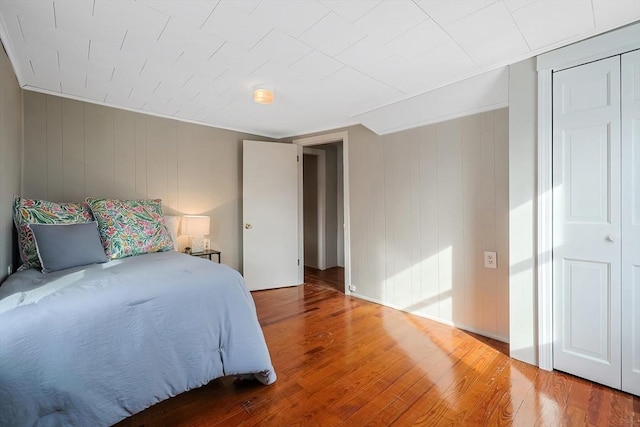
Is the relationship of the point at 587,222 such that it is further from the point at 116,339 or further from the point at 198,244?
the point at 198,244

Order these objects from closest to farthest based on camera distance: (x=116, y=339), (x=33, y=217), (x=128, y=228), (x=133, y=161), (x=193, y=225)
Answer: (x=116, y=339), (x=33, y=217), (x=128, y=228), (x=133, y=161), (x=193, y=225)

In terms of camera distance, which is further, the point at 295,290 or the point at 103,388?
the point at 295,290

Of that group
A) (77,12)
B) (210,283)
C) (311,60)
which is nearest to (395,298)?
(210,283)

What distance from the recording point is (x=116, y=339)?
4.20 ft

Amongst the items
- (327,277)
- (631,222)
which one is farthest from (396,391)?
(327,277)

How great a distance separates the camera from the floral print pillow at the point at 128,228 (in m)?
2.27

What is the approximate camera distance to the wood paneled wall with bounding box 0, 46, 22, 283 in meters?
1.76

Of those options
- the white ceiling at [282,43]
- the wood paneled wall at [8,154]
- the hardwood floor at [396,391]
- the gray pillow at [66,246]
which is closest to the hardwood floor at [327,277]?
the hardwood floor at [396,391]

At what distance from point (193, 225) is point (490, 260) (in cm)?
295

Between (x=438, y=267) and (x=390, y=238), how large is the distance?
Result: 1.97 feet

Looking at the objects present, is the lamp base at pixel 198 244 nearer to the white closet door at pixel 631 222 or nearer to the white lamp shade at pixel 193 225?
the white lamp shade at pixel 193 225

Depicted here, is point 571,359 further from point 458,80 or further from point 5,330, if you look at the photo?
point 5,330

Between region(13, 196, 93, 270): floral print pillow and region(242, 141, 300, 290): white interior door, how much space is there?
180 centimetres

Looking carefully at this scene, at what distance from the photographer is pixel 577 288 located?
184 centimetres
